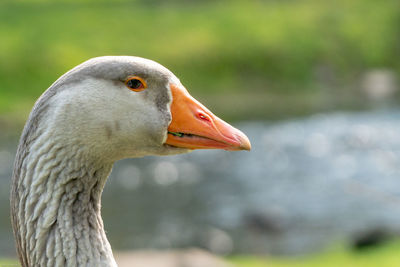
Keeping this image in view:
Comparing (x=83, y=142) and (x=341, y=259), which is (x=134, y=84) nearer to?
(x=83, y=142)

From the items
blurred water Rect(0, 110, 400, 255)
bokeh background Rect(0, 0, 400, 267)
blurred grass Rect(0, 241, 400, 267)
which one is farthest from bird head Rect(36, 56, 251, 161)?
blurred water Rect(0, 110, 400, 255)

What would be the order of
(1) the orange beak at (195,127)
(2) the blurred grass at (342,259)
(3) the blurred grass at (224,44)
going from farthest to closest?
(3) the blurred grass at (224,44), (2) the blurred grass at (342,259), (1) the orange beak at (195,127)

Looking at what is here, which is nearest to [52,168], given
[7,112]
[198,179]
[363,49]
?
[198,179]

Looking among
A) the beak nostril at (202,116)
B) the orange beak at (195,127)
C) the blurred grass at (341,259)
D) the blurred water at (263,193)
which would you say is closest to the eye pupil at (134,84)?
the orange beak at (195,127)

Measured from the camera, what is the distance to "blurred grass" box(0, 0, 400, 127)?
32844 millimetres

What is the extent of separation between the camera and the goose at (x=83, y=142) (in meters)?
2.89

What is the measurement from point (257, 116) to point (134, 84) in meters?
24.2

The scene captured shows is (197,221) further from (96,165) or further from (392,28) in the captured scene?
(392,28)

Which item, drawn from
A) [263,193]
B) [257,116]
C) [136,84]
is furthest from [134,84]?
[257,116]

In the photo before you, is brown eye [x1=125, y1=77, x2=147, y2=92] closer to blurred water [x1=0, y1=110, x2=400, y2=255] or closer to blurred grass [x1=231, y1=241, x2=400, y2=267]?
blurred grass [x1=231, y1=241, x2=400, y2=267]

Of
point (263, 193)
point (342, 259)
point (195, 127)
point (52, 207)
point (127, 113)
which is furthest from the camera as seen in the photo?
point (263, 193)

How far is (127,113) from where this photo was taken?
3055 mm

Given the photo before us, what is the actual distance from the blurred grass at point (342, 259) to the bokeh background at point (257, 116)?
2.1 inches

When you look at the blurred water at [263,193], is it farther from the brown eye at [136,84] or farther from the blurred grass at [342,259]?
the brown eye at [136,84]
